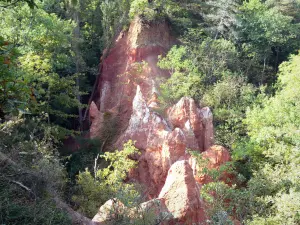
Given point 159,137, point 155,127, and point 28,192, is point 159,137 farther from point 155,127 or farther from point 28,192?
point 28,192

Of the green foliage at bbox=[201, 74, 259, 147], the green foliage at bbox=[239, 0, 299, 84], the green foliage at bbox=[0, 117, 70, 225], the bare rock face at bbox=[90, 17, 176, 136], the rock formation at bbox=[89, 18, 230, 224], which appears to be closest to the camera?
the green foliage at bbox=[0, 117, 70, 225]

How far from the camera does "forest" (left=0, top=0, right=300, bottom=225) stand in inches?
301

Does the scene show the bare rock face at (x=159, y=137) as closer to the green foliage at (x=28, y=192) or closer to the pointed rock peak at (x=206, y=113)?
the pointed rock peak at (x=206, y=113)

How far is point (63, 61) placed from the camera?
15.9 m

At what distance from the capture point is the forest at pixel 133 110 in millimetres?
7633

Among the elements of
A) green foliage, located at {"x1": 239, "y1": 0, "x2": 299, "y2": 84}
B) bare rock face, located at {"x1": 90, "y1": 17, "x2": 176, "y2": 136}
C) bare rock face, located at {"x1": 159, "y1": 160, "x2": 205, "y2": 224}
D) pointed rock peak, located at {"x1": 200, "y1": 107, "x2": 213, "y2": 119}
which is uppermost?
green foliage, located at {"x1": 239, "y1": 0, "x2": 299, "y2": 84}

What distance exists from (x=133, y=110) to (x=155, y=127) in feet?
5.27

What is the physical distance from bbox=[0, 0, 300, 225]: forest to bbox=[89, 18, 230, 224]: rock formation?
0.18 meters

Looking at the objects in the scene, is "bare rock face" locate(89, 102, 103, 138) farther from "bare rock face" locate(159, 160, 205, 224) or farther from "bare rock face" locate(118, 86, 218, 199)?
"bare rock face" locate(159, 160, 205, 224)

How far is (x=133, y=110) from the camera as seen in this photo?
615 inches

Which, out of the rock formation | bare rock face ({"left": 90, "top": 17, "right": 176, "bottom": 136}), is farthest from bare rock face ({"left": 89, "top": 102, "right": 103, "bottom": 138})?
bare rock face ({"left": 90, "top": 17, "right": 176, "bottom": 136})

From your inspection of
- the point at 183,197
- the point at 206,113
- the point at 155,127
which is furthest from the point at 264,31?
the point at 183,197

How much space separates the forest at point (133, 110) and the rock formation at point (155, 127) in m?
0.18

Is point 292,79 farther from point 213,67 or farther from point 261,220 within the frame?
point 261,220
